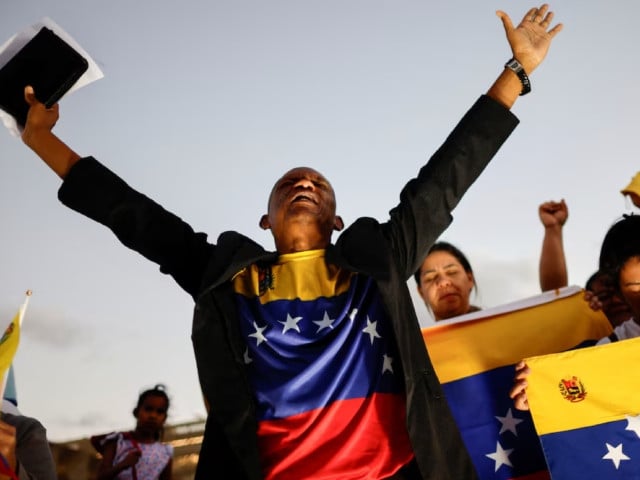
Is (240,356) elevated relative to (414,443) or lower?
elevated

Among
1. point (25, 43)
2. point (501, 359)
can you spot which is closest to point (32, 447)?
point (25, 43)

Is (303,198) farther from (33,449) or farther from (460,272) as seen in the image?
(33,449)

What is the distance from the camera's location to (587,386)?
9.79ft

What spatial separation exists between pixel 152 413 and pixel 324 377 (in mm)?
4081

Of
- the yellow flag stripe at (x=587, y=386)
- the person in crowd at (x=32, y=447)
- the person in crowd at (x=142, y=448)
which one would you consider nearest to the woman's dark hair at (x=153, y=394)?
the person in crowd at (x=142, y=448)

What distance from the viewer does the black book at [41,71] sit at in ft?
8.79

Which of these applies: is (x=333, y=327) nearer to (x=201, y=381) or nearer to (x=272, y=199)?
(x=201, y=381)

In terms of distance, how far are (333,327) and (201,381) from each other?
0.55 m

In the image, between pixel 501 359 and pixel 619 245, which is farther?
pixel 501 359

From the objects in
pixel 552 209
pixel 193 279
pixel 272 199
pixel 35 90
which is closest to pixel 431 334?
pixel 552 209

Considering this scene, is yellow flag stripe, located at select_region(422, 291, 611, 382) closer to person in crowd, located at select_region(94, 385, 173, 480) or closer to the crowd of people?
the crowd of people

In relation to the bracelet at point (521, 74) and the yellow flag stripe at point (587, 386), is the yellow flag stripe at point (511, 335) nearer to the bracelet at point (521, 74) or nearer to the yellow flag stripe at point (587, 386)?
the yellow flag stripe at point (587, 386)

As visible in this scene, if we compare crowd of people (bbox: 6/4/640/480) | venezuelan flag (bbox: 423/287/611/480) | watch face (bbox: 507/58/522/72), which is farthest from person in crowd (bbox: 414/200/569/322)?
watch face (bbox: 507/58/522/72)

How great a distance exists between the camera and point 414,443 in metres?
2.08
